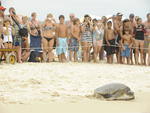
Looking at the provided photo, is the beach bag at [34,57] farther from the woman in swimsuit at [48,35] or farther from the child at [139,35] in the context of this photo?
the child at [139,35]

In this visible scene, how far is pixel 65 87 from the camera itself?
6.93m

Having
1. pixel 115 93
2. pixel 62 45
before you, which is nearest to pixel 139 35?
pixel 62 45

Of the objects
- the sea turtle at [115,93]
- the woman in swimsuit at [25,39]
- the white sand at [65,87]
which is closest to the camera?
the white sand at [65,87]

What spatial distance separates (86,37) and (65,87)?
4.35 metres

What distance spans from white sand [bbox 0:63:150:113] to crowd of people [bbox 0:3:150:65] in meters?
0.71

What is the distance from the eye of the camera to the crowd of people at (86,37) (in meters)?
10.9

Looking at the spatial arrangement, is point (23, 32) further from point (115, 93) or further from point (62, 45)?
point (115, 93)

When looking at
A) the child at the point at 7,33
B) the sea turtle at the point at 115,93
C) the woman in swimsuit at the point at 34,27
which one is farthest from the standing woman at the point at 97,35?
the sea turtle at the point at 115,93

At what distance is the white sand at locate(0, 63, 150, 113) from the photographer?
505cm

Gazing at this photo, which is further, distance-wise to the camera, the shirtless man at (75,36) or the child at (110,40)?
the child at (110,40)

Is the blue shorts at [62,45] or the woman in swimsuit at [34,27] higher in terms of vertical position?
the woman in swimsuit at [34,27]

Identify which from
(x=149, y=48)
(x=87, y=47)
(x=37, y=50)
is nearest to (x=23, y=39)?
(x=37, y=50)

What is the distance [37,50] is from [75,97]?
5323mm

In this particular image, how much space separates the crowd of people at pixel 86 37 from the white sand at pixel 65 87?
708 mm
